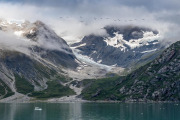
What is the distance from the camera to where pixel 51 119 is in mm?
→ 184750

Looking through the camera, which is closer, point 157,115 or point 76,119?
point 76,119

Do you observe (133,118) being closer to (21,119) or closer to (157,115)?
(157,115)

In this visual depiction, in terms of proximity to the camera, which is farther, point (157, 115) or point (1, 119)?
point (157, 115)

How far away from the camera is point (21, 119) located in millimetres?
181750

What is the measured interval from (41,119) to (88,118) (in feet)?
87.8

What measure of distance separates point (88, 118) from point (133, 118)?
25.6 meters

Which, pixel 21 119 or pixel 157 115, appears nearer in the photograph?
pixel 21 119

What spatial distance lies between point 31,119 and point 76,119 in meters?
25.4

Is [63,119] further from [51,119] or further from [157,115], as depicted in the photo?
[157,115]

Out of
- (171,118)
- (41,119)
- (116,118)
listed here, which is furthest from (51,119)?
(171,118)

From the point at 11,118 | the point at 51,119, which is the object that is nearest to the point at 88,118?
the point at 51,119

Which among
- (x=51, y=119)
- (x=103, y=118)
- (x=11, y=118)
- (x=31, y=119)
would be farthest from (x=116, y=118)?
(x=11, y=118)

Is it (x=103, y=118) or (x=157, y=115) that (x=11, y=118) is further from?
(x=157, y=115)

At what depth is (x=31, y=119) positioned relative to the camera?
18375 cm
